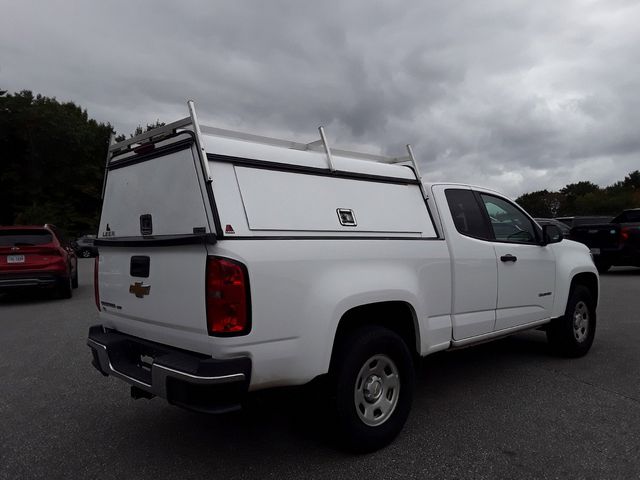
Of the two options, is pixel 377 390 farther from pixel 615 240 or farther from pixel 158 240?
pixel 615 240

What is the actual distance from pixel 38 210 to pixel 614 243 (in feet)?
124

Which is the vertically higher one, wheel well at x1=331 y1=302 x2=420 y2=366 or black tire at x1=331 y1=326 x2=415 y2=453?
wheel well at x1=331 y1=302 x2=420 y2=366

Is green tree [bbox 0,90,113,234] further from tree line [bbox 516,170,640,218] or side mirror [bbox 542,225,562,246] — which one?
tree line [bbox 516,170,640,218]

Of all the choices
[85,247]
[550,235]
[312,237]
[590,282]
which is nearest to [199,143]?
[312,237]

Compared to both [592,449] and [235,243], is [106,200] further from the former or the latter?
[592,449]

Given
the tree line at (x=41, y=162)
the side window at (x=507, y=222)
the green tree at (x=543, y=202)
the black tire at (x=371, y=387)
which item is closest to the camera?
the black tire at (x=371, y=387)

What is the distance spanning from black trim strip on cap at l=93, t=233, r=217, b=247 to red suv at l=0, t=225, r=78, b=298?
7233 millimetres

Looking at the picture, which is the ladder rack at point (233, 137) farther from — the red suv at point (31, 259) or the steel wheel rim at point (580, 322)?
the red suv at point (31, 259)

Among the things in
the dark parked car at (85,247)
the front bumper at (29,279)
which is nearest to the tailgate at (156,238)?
the front bumper at (29,279)

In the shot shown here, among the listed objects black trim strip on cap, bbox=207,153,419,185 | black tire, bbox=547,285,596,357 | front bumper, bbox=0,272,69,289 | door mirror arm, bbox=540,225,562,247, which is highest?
black trim strip on cap, bbox=207,153,419,185

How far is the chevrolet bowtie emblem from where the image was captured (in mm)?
3244

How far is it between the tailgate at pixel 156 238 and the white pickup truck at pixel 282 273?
1 centimetres

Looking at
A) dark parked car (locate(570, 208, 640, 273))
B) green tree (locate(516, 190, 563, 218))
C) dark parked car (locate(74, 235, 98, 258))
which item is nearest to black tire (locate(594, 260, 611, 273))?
A: dark parked car (locate(570, 208, 640, 273))

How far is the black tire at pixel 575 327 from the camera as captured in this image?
5328 millimetres
